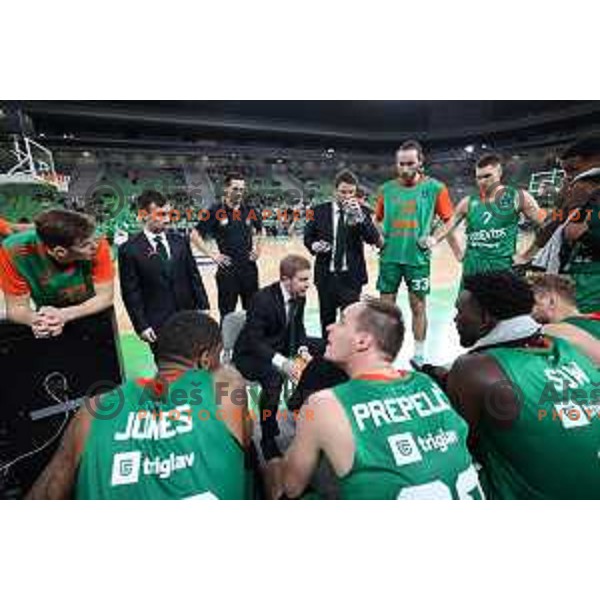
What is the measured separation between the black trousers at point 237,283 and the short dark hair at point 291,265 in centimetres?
77

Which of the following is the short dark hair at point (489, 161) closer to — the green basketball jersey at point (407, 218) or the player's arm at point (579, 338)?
the green basketball jersey at point (407, 218)

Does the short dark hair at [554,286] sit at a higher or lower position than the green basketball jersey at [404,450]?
higher

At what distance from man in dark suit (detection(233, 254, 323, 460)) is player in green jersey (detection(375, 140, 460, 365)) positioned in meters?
0.64

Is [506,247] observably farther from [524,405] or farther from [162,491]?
[162,491]

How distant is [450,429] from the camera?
1.23m

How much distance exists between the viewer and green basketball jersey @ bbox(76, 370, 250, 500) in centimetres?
128

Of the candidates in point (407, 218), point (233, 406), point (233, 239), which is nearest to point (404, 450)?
point (233, 406)

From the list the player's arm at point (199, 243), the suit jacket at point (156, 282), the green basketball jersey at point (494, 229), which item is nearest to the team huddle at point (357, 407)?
the suit jacket at point (156, 282)

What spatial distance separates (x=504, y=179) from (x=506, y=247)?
524 mm

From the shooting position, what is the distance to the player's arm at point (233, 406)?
1.38m

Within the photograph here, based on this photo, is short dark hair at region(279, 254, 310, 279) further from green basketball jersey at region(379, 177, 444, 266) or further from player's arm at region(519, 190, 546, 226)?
player's arm at region(519, 190, 546, 226)

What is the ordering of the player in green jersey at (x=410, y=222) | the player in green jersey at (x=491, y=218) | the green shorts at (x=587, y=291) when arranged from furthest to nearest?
the player in green jersey at (x=491, y=218) → the player in green jersey at (x=410, y=222) → the green shorts at (x=587, y=291)

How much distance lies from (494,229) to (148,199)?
2573mm
